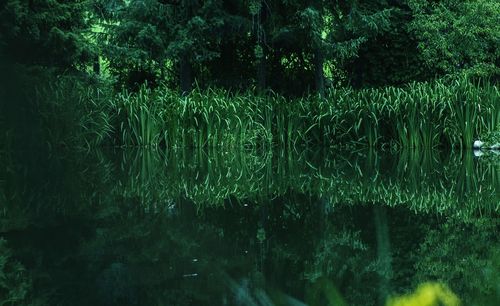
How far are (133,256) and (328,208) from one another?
A: 1708 millimetres

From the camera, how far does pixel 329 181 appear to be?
574 cm

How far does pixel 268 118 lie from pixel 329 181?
601cm

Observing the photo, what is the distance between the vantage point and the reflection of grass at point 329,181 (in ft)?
14.8

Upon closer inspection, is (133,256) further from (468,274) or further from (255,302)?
(468,274)

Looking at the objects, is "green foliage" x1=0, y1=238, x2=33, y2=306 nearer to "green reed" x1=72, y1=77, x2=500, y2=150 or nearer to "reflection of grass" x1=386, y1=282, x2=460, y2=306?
"reflection of grass" x1=386, y1=282, x2=460, y2=306

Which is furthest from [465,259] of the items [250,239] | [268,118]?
[268,118]

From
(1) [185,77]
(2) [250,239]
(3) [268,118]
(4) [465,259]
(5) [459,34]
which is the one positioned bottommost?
(4) [465,259]

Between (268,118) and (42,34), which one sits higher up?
(42,34)

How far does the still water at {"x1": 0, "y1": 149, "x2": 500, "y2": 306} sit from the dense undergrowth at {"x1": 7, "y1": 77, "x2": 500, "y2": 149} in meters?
4.56

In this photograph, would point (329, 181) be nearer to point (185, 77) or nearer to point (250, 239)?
point (250, 239)

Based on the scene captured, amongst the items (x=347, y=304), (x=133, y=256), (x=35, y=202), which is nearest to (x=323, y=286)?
(x=347, y=304)

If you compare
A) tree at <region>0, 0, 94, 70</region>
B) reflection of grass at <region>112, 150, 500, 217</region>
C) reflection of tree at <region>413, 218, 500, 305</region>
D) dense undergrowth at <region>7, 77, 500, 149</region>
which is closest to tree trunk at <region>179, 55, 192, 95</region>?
dense undergrowth at <region>7, 77, 500, 149</region>

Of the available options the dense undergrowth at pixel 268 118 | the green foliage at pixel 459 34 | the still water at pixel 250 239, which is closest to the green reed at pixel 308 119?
the dense undergrowth at pixel 268 118

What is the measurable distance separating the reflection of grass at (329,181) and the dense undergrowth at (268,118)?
2249 millimetres
